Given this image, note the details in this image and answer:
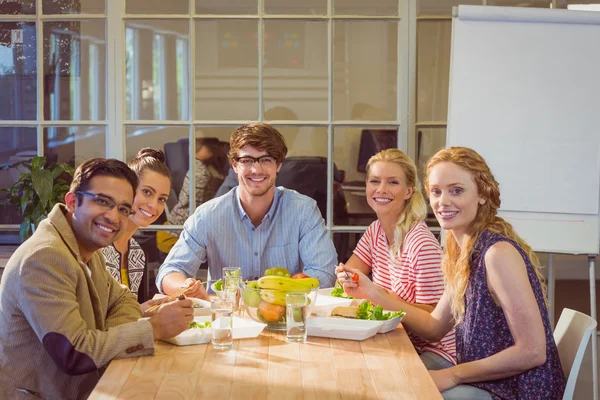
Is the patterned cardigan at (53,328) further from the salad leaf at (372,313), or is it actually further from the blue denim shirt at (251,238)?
the blue denim shirt at (251,238)

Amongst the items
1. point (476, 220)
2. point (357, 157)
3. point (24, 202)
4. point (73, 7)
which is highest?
point (73, 7)

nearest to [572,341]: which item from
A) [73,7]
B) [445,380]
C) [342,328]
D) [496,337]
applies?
[496,337]

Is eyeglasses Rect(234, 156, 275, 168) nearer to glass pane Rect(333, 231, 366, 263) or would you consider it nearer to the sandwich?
the sandwich

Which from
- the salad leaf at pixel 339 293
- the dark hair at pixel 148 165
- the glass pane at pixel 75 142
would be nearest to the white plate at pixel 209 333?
the salad leaf at pixel 339 293

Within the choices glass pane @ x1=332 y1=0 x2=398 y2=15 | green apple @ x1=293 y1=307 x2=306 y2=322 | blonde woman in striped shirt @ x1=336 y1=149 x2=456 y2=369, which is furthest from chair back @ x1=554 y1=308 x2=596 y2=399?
glass pane @ x1=332 y1=0 x2=398 y2=15

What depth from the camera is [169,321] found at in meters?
2.12

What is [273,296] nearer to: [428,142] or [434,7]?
[428,142]

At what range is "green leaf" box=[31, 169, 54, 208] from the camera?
398 cm

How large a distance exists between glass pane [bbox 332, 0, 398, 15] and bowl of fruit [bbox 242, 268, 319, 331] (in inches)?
87.5

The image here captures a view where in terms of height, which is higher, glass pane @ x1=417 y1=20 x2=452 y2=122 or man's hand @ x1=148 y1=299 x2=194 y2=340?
glass pane @ x1=417 y1=20 x2=452 y2=122

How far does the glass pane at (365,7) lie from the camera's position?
4188mm

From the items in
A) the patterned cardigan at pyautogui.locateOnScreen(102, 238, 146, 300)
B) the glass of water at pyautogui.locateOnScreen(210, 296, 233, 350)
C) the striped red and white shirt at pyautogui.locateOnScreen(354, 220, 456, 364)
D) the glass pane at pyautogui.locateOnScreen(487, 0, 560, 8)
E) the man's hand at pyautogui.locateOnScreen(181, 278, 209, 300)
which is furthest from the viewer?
the glass pane at pyautogui.locateOnScreen(487, 0, 560, 8)

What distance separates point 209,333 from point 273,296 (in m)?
0.21

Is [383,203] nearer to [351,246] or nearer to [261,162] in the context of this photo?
[261,162]
